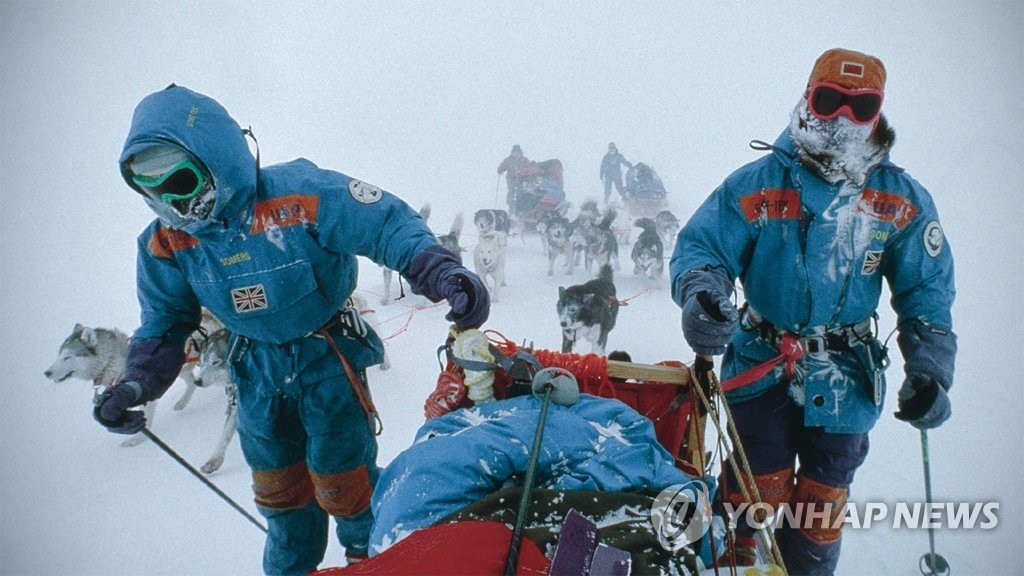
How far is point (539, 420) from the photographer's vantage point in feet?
3.90

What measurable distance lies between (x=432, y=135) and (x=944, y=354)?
12.0 metres

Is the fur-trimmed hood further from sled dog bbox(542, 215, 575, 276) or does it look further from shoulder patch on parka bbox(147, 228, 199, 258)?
sled dog bbox(542, 215, 575, 276)

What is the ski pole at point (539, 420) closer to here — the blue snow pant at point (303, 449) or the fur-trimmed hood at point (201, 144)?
the blue snow pant at point (303, 449)

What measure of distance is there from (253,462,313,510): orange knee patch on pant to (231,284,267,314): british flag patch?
2.21ft

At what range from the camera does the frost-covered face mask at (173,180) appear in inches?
55.2

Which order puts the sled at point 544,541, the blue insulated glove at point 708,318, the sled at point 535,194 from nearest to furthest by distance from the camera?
the sled at point 544,541
the blue insulated glove at point 708,318
the sled at point 535,194

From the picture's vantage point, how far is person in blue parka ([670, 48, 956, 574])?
1.44 meters

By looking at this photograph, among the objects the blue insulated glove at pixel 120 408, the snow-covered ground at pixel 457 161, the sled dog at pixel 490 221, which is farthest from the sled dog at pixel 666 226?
the blue insulated glove at pixel 120 408

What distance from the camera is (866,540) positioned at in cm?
230

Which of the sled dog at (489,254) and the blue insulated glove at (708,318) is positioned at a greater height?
the blue insulated glove at (708,318)

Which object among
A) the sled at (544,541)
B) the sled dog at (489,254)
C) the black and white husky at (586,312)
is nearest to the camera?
the sled at (544,541)

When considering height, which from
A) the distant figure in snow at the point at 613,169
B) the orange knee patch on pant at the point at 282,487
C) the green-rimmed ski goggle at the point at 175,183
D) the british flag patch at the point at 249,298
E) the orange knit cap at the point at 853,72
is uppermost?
the orange knit cap at the point at 853,72

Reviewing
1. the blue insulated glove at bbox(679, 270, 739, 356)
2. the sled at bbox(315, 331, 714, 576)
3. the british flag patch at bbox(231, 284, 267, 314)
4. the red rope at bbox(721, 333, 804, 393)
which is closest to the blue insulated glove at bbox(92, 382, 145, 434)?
the british flag patch at bbox(231, 284, 267, 314)

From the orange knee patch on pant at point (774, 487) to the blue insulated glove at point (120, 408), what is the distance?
2.00 meters
